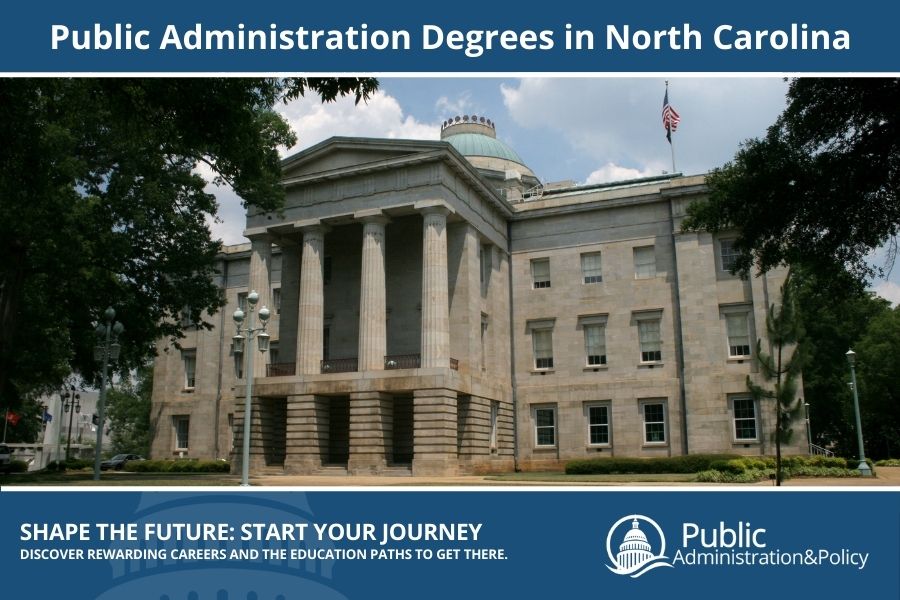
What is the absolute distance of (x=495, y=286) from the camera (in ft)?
146

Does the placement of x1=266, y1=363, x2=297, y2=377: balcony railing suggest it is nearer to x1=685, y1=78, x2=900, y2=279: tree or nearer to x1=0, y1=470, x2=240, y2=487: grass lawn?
x1=0, y1=470, x2=240, y2=487: grass lawn

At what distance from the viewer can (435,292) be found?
37.2 meters

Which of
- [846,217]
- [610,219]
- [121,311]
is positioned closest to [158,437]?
[121,311]

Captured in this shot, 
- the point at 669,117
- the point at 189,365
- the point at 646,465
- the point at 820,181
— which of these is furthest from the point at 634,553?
the point at 189,365

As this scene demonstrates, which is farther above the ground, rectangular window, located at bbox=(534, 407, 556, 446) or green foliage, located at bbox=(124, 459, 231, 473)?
rectangular window, located at bbox=(534, 407, 556, 446)

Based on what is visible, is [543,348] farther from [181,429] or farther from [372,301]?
[181,429]

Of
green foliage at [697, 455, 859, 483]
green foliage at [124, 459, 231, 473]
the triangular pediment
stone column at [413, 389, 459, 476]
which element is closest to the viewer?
green foliage at [697, 455, 859, 483]

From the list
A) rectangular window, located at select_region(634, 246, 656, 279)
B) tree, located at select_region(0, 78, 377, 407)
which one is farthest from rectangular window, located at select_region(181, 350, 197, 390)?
rectangular window, located at select_region(634, 246, 656, 279)

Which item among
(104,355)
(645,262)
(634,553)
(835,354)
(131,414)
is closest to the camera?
(634,553)

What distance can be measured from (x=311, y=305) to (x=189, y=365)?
18.9 m

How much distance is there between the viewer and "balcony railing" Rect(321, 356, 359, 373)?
40219mm

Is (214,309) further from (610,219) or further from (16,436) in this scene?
(16,436)

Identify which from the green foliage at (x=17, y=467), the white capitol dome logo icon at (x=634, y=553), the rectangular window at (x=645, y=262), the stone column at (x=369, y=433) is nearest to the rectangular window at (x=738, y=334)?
the rectangular window at (x=645, y=262)

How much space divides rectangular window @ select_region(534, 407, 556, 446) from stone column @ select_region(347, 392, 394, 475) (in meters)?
10.1
